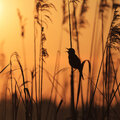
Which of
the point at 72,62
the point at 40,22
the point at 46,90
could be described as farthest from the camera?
the point at 46,90

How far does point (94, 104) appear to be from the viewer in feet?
4.98

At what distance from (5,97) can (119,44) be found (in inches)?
40.6

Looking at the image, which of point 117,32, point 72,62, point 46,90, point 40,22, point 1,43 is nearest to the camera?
point 117,32

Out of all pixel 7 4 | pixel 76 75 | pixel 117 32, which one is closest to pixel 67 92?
pixel 76 75

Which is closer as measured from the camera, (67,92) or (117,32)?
(117,32)

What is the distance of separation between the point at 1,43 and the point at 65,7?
69 cm

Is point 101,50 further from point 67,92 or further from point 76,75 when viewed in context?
point 67,92

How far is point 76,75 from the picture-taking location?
1696mm

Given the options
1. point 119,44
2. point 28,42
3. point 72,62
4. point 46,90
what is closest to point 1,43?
point 28,42

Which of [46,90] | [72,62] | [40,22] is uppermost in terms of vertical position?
[40,22]

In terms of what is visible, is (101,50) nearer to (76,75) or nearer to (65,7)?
(76,75)

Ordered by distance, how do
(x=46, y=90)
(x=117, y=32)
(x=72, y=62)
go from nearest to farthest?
1. (x=117, y=32)
2. (x=72, y=62)
3. (x=46, y=90)

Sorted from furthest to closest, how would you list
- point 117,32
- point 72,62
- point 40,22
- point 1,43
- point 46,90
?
point 1,43 → point 46,90 → point 40,22 → point 72,62 → point 117,32

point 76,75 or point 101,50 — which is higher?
point 101,50
